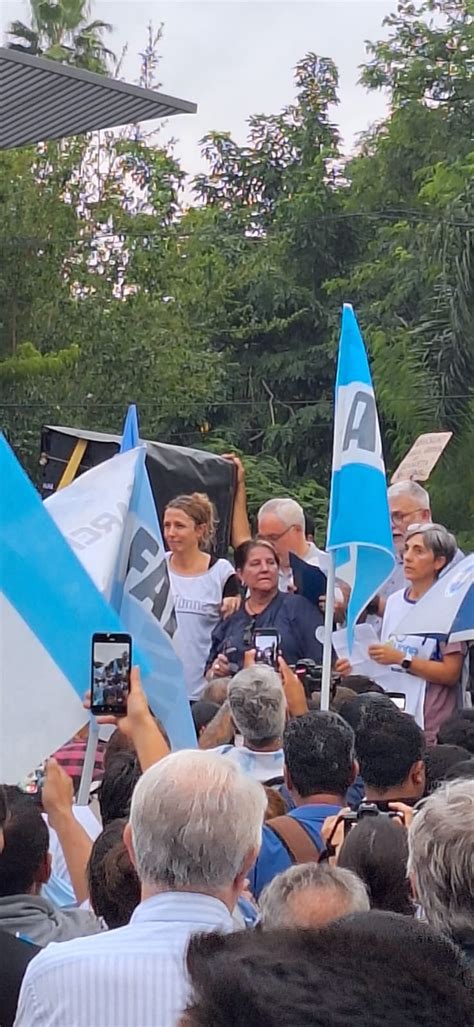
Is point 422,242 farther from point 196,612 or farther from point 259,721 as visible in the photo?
point 259,721

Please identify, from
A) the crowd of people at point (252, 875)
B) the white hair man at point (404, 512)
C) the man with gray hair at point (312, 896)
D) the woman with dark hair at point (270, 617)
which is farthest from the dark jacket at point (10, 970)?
the white hair man at point (404, 512)

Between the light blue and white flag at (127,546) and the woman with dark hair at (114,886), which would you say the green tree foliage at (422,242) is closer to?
the light blue and white flag at (127,546)

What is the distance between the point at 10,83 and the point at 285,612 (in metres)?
3.68

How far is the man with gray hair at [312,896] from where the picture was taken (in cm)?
263

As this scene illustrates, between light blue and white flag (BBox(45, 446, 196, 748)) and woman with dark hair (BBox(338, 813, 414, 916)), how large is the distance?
62.1 inches

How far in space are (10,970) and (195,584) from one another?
4.05m

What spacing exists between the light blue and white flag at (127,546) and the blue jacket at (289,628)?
4.19 ft

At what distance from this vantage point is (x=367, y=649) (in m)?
6.20

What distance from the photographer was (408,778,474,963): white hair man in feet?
8.18

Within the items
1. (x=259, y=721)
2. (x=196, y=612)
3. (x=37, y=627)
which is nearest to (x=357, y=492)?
(x=196, y=612)

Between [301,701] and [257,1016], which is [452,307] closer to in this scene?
[301,701]

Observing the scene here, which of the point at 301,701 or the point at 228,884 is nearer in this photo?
the point at 228,884

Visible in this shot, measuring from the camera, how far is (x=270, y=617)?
247 inches

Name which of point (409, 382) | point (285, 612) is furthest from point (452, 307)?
point (285, 612)
